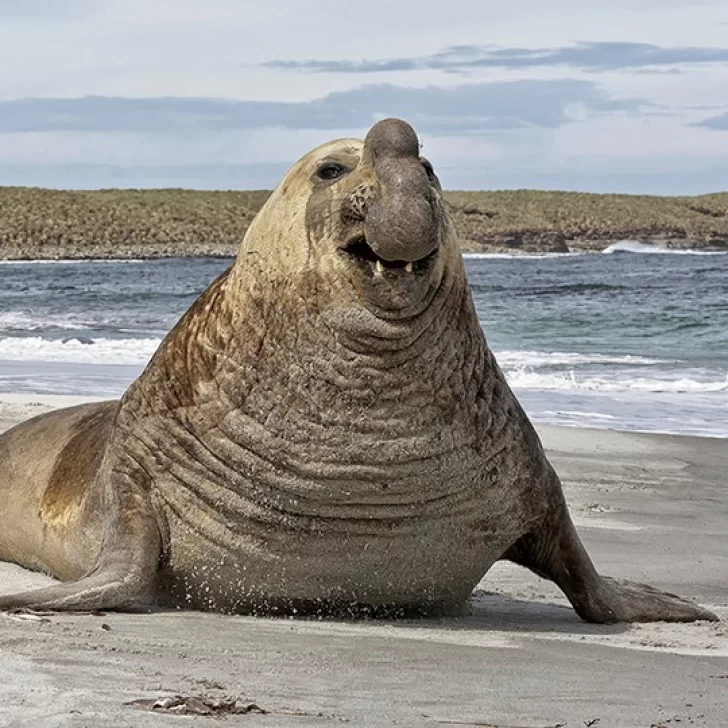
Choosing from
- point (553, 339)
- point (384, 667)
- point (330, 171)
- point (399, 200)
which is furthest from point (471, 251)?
point (384, 667)

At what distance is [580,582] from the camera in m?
5.58

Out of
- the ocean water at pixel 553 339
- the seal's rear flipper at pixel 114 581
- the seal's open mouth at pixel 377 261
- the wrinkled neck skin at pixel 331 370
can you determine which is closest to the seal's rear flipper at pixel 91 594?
the seal's rear flipper at pixel 114 581

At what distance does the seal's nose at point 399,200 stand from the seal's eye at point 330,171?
0.18 metres

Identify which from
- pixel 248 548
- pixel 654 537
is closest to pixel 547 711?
pixel 248 548

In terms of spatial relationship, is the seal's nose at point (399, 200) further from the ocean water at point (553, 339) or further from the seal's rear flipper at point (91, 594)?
the ocean water at point (553, 339)

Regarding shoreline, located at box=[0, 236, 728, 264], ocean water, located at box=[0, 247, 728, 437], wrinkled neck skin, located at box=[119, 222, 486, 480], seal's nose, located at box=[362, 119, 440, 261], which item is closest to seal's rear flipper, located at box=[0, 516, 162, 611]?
wrinkled neck skin, located at box=[119, 222, 486, 480]

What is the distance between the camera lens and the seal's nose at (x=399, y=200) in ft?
15.0

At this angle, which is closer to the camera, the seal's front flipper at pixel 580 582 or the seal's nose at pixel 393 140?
the seal's nose at pixel 393 140

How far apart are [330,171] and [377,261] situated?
1.40 ft

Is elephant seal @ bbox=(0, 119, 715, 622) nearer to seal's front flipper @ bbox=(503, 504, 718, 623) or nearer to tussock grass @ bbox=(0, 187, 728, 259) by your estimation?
seal's front flipper @ bbox=(503, 504, 718, 623)

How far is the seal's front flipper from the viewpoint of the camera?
217 inches

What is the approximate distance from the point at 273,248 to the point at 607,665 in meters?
1.62

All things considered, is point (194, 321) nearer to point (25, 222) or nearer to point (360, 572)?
point (360, 572)

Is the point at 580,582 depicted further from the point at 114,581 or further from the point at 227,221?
the point at 227,221
